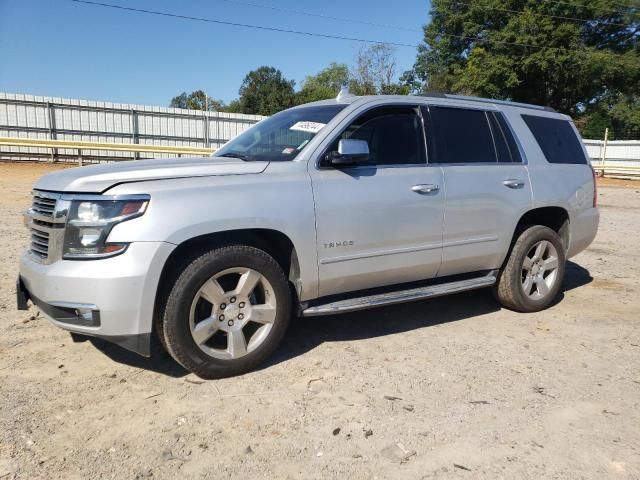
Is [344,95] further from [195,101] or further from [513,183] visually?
[195,101]

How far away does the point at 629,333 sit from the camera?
445cm

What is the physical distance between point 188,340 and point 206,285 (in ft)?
1.15

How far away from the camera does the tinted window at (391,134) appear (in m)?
4.00

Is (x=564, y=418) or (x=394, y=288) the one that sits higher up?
(x=394, y=288)

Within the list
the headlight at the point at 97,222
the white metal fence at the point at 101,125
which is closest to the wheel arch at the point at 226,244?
the headlight at the point at 97,222

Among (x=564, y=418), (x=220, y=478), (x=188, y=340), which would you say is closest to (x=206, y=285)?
(x=188, y=340)

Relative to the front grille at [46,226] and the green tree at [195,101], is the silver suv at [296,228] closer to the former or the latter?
the front grille at [46,226]

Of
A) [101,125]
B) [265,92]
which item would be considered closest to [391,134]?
[101,125]

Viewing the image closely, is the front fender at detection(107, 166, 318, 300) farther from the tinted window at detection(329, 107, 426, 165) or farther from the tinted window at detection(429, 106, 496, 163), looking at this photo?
the tinted window at detection(429, 106, 496, 163)

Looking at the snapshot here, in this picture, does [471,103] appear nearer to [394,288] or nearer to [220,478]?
[394,288]

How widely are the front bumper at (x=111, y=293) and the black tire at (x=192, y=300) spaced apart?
137 millimetres

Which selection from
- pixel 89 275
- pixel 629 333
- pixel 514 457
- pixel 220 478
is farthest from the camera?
pixel 629 333

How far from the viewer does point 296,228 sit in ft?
11.4

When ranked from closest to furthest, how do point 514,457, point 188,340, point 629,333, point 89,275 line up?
1. point 514,457
2. point 89,275
3. point 188,340
4. point 629,333
